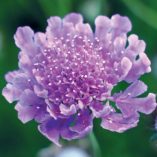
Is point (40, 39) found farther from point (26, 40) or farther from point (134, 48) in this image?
point (134, 48)

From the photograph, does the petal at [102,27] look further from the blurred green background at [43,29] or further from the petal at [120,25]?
the blurred green background at [43,29]

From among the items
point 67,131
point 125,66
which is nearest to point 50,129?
point 67,131

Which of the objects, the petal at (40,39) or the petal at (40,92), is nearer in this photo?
the petal at (40,92)

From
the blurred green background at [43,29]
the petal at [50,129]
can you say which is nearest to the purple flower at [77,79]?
the petal at [50,129]

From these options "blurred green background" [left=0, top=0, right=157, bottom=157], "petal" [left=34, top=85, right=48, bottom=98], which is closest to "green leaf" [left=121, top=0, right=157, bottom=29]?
"blurred green background" [left=0, top=0, right=157, bottom=157]

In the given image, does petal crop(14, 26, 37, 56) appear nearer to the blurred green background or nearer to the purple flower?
the purple flower

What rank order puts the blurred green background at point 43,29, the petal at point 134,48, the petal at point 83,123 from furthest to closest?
the blurred green background at point 43,29 → the petal at point 134,48 → the petal at point 83,123
